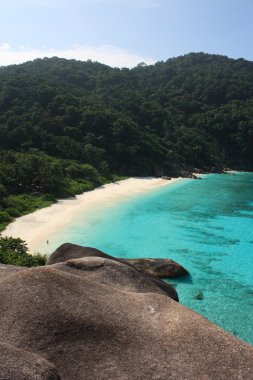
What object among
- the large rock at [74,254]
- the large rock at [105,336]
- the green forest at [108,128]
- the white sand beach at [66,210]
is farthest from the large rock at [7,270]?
the green forest at [108,128]

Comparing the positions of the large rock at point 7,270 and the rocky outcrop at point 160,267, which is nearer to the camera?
the large rock at point 7,270

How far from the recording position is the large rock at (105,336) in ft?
32.6

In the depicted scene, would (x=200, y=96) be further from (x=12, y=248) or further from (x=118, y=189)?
(x=12, y=248)

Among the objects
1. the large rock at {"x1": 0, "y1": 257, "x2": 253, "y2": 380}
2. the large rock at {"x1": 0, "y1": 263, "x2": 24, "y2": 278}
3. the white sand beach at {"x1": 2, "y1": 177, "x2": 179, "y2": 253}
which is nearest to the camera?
the large rock at {"x1": 0, "y1": 257, "x2": 253, "y2": 380}

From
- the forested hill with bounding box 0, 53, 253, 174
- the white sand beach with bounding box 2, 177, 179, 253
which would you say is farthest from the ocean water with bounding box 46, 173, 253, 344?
the forested hill with bounding box 0, 53, 253, 174

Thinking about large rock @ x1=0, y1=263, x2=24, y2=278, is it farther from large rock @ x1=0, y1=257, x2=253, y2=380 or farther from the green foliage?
the green foliage

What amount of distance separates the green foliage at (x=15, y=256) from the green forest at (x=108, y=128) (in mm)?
14135

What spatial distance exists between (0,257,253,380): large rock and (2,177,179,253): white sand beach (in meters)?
25.0

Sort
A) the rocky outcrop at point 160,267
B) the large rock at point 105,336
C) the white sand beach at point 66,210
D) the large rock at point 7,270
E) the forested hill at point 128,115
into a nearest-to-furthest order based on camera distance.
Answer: the large rock at point 105,336 → the large rock at point 7,270 → the rocky outcrop at point 160,267 → the white sand beach at point 66,210 → the forested hill at point 128,115

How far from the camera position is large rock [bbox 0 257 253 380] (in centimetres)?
994

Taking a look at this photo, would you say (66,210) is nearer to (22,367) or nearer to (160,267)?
(160,267)

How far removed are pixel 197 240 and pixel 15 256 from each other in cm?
2238

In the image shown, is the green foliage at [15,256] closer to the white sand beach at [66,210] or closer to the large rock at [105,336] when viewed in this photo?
the white sand beach at [66,210]

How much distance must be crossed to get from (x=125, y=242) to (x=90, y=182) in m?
32.8
